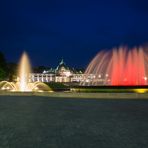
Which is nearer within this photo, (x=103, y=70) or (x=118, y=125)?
(x=118, y=125)

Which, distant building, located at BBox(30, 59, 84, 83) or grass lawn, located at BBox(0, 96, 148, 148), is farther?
distant building, located at BBox(30, 59, 84, 83)

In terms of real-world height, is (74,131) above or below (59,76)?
below

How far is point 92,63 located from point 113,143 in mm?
26212

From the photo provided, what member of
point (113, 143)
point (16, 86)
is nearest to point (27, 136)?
point (113, 143)

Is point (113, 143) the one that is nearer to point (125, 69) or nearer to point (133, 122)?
point (133, 122)

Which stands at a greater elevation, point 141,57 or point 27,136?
point 141,57

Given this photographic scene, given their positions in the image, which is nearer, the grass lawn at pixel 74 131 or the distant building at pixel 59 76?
the grass lawn at pixel 74 131

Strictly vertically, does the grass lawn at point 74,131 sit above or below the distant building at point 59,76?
below

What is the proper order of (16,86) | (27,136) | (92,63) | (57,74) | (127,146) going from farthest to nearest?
(57,74)
(16,86)
(92,63)
(27,136)
(127,146)

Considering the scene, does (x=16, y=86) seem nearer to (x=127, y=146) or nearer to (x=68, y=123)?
(x=68, y=123)

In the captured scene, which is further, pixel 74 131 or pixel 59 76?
pixel 59 76

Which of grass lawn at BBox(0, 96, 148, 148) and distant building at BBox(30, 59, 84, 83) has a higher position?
distant building at BBox(30, 59, 84, 83)

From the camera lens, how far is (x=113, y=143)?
24.0ft

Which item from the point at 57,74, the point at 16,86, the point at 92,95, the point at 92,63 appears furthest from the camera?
the point at 57,74
